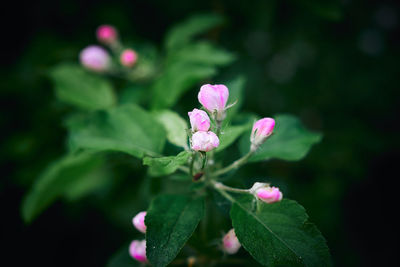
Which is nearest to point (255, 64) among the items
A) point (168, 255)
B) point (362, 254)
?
point (362, 254)

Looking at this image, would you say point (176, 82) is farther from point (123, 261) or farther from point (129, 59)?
point (123, 261)

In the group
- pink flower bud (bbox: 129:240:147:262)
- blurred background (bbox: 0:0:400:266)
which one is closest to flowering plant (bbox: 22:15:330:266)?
pink flower bud (bbox: 129:240:147:262)

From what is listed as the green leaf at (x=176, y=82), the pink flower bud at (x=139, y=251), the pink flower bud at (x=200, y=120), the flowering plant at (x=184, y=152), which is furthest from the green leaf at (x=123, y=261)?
the pink flower bud at (x=200, y=120)

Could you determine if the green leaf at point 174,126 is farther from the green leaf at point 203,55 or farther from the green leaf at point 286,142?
the green leaf at point 203,55

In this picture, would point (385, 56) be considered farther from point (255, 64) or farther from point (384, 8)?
point (255, 64)

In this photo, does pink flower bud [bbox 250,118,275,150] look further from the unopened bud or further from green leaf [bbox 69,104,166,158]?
green leaf [bbox 69,104,166,158]

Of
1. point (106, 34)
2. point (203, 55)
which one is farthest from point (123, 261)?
point (106, 34)

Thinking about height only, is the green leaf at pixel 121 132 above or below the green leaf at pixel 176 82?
below
